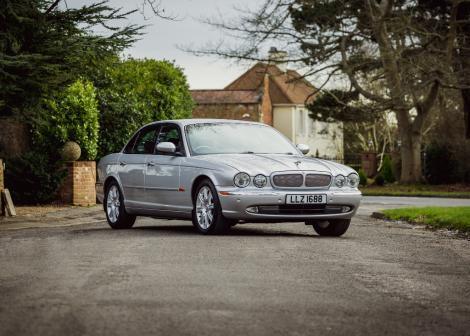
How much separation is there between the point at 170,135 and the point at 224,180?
7.70 feet

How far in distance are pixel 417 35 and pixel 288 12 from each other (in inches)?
194

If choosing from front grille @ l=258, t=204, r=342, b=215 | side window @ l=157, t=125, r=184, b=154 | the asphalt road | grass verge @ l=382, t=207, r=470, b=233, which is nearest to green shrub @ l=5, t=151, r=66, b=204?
grass verge @ l=382, t=207, r=470, b=233

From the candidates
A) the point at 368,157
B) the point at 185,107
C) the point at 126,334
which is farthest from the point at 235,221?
the point at 368,157

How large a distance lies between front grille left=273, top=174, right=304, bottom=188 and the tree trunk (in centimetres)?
2978

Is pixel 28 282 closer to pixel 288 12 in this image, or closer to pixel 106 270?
pixel 106 270

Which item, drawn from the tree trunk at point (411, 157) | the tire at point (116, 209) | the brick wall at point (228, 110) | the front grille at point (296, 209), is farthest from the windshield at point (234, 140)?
the brick wall at point (228, 110)

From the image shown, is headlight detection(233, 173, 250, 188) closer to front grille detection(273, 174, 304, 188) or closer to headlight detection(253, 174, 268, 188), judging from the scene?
headlight detection(253, 174, 268, 188)

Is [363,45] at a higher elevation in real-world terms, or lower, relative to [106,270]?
higher

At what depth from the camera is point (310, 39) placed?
1574 inches

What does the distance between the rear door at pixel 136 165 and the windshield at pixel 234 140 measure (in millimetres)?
973

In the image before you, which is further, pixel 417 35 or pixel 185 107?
pixel 417 35

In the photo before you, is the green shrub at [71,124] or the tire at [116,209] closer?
the tire at [116,209]

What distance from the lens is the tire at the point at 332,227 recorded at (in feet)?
47.3

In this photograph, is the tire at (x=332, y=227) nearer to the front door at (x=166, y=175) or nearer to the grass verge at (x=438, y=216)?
the front door at (x=166, y=175)
